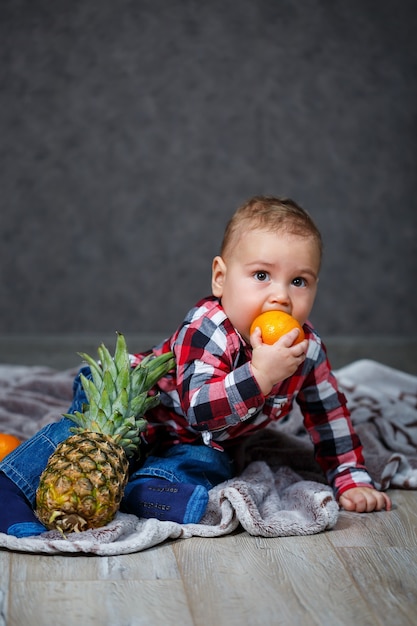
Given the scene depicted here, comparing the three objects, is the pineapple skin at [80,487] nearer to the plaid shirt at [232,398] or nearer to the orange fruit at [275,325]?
the plaid shirt at [232,398]

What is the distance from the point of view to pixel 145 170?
3.73 m

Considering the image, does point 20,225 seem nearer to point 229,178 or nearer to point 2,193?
point 2,193

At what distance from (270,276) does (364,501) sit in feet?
1.61

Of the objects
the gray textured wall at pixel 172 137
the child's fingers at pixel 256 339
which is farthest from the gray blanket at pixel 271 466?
the gray textured wall at pixel 172 137

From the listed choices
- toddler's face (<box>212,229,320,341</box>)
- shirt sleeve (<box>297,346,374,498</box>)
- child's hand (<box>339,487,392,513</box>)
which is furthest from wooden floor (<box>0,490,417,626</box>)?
toddler's face (<box>212,229,320,341</box>)

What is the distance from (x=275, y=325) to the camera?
158cm

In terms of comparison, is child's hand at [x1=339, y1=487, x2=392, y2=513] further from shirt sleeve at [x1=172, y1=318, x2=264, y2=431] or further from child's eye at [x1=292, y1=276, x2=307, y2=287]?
child's eye at [x1=292, y1=276, x2=307, y2=287]

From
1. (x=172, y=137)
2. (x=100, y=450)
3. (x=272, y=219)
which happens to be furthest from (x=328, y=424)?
(x=172, y=137)

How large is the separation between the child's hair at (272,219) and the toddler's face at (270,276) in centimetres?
1

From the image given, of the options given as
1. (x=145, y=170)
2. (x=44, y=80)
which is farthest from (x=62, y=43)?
(x=145, y=170)

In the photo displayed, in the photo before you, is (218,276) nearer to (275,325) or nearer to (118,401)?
(275,325)

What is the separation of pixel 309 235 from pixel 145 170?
7.03ft

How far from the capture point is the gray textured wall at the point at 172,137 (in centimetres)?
368

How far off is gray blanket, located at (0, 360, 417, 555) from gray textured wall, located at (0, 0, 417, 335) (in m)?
1.04
